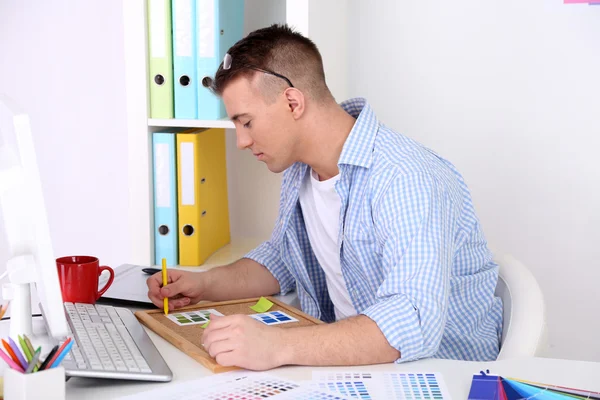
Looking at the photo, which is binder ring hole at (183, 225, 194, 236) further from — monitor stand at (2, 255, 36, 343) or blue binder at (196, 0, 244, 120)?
monitor stand at (2, 255, 36, 343)

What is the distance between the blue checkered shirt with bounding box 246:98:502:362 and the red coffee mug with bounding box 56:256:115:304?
0.40 metres

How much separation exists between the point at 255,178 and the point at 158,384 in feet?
4.23

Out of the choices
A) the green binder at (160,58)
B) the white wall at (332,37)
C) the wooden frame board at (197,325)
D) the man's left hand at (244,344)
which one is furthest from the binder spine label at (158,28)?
the man's left hand at (244,344)

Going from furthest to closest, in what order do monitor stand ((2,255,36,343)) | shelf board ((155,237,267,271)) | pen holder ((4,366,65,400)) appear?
shelf board ((155,237,267,271)) → monitor stand ((2,255,36,343)) → pen holder ((4,366,65,400))

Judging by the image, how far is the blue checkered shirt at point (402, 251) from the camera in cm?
126

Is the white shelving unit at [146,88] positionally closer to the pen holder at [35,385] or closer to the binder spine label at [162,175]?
the binder spine label at [162,175]

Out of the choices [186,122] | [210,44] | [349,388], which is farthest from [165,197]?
[349,388]

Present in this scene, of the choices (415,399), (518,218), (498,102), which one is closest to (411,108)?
(498,102)

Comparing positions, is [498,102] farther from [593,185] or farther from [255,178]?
[255,178]

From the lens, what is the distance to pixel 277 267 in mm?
1745

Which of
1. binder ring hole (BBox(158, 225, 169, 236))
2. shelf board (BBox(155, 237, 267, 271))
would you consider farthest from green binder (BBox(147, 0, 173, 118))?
shelf board (BBox(155, 237, 267, 271))

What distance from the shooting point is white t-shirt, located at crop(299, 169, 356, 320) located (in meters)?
1.66

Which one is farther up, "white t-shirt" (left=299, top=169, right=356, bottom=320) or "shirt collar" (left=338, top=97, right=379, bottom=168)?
"shirt collar" (left=338, top=97, right=379, bottom=168)

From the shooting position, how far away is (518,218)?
2.17 metres
